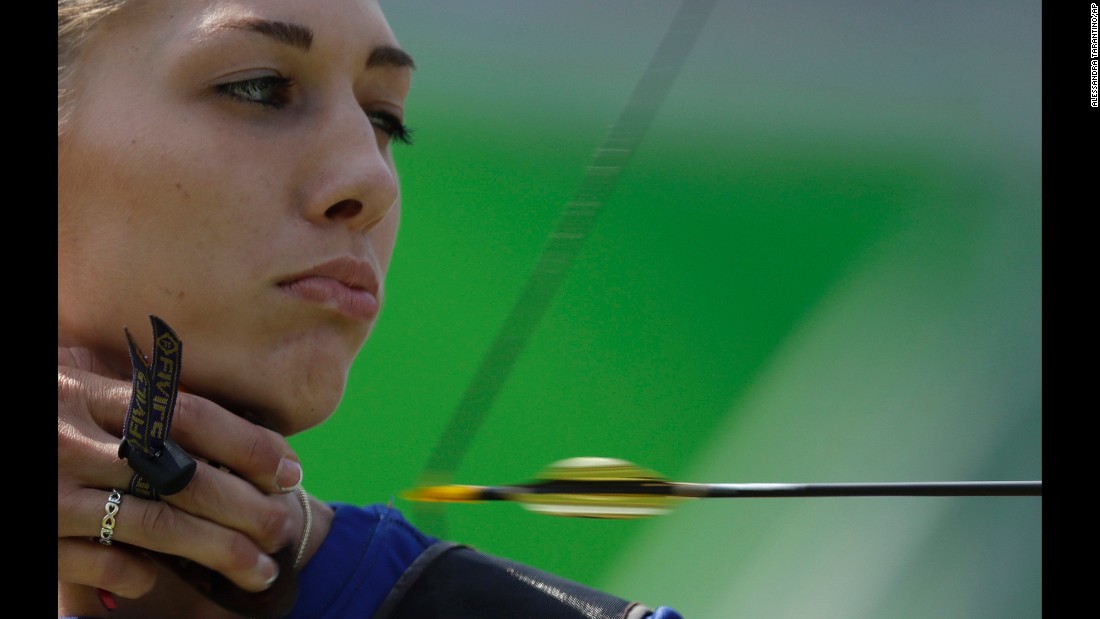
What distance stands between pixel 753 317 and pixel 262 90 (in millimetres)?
935

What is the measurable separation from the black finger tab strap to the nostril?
0.63ft

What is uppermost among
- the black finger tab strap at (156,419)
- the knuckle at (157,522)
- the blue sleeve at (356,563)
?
the black finger tab strap at (156,419)

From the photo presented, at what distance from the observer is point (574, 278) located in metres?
1.50

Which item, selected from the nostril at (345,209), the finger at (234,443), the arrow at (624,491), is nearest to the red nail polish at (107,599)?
the finger at (234,443)

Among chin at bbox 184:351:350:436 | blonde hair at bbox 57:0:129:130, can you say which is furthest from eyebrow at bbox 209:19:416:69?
chin at bbox 184:351:350:436

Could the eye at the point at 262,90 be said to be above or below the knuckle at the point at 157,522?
above

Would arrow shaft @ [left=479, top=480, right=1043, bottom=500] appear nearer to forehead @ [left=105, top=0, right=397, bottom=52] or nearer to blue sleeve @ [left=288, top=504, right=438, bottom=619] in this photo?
blue sleeve @ [left=288, top=504, right=438, bottom=619]

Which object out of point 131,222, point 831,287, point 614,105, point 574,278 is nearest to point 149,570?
point 131,222

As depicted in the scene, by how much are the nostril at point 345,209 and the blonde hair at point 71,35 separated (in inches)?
8.9

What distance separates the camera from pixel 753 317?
159 cm

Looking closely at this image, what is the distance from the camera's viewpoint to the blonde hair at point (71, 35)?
85 cm

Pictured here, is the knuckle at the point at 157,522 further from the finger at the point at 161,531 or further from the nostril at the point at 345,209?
the nostril at the point at 345,209

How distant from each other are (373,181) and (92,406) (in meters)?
0.28

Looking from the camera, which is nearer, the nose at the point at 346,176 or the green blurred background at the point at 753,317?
the nose at the point at 346,176
